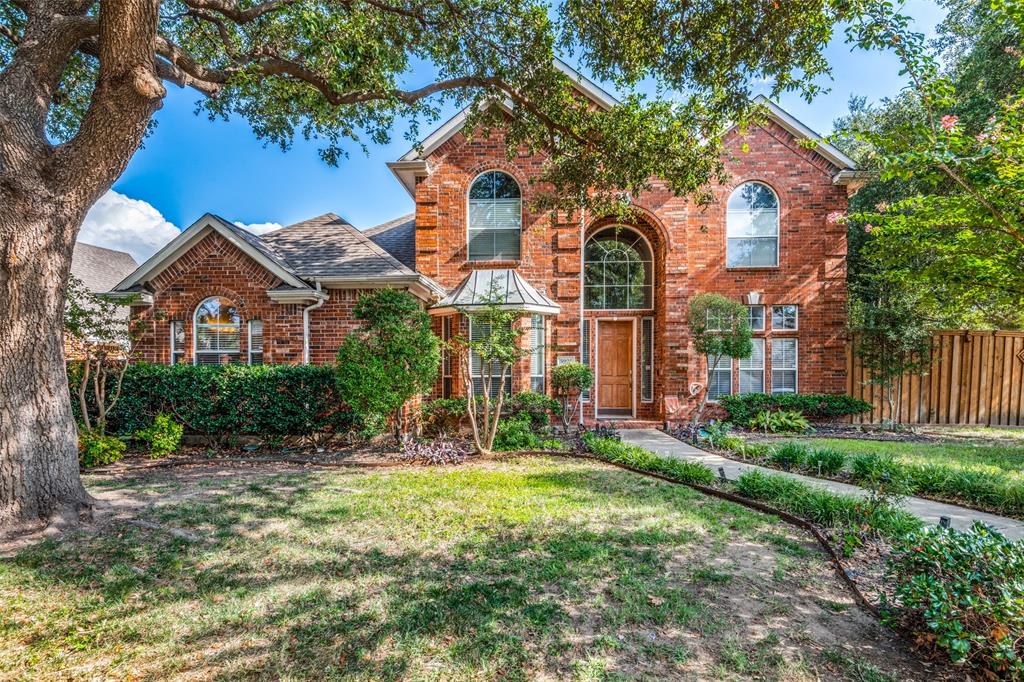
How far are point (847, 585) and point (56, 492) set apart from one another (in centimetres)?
737

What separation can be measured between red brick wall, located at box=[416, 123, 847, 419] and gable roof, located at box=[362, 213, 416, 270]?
39.2 inches

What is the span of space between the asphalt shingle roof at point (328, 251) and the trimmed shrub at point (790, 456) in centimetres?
746

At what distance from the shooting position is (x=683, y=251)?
1166 centimetres

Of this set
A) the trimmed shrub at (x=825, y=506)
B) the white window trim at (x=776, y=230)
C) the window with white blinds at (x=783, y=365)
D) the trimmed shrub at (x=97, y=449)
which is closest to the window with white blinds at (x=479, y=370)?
the trimmed shrub at (x=825, y=506)

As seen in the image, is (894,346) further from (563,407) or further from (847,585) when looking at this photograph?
(847,585)

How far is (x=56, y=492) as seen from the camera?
4523 millimetres

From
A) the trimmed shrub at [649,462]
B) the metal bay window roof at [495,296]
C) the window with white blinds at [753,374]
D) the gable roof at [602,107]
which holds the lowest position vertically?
the trimmed shrub at [649,462]

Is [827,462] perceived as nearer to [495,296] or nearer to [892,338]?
[495,296]

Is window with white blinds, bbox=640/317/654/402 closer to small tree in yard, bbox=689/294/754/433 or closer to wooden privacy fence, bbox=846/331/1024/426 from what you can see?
small tree in yard, bbox=689/294/754/433

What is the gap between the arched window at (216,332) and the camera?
9.38 m

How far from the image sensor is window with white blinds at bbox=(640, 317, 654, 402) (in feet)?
40.4

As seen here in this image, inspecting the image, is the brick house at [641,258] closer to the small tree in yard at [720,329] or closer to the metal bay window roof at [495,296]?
the metal bay window roof at [495,296]

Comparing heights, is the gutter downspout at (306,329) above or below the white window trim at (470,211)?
below

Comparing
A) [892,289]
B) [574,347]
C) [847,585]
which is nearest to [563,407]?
[574,347]
